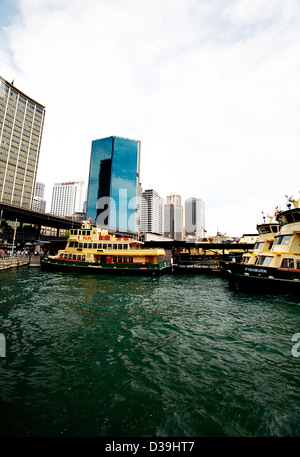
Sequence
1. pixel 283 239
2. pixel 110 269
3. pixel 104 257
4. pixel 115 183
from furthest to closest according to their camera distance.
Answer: pixel 115 183, pixel 104 257, pixel 110 269, pixel 283 239

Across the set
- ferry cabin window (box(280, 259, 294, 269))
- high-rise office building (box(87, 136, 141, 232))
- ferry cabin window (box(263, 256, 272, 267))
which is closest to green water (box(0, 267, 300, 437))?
ferry cabin window (box(280, 259, 294, 269))

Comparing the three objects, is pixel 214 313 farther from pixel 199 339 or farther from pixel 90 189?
pixel 90 189

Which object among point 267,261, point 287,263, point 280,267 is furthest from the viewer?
→ point 267,261

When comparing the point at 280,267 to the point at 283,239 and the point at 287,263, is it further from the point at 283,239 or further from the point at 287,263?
the point at 283,239

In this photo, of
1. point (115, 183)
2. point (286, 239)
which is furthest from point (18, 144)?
point (286, 239)

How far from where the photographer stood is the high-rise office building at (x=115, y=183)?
525 ft

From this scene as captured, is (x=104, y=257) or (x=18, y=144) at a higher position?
(x=18, y=144)

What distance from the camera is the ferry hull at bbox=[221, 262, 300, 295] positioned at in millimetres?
19672

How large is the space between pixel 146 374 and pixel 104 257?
31.7 meters

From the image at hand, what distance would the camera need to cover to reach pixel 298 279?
19.5m

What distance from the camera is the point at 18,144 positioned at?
420ft

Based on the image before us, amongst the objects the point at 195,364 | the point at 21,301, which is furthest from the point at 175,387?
the point at 21,301
